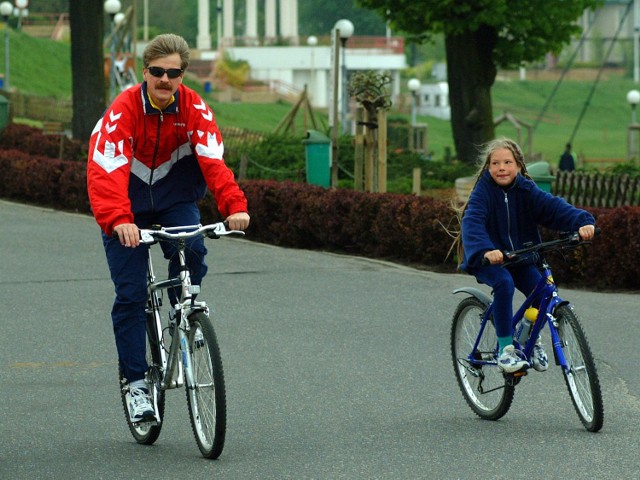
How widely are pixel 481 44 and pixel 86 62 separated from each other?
8.21 metres

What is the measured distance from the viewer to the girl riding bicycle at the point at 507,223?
23.5 ft

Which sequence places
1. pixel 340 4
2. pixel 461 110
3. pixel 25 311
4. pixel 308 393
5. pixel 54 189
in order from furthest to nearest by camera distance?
pixel 340 4 < pixel 461 110 < pixel 54 189 < pixel 25 311 < pixel 308 393

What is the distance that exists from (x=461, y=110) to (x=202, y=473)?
24.2 m

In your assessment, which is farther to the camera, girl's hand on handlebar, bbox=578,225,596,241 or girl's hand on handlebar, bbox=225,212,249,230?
girl's hand on handlebar, bbox=578,225,596,241

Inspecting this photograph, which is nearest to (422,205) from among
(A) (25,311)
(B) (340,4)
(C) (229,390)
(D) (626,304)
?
(D) (626,304)

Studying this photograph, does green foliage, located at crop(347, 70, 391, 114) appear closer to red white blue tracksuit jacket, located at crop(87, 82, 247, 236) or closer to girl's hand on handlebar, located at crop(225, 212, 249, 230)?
red white blue tracksuit jacket, located at crop(87, 82, 247, 236)

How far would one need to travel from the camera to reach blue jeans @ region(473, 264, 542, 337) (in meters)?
7.20

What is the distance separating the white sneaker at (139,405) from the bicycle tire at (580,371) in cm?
199

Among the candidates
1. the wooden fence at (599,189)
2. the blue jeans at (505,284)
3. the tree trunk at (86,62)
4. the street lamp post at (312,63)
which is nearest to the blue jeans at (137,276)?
the blue jeans at (505,284)

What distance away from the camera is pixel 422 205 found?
1546 cm

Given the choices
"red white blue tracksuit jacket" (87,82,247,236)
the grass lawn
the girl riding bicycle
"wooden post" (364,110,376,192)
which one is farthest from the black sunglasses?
the grass lawn

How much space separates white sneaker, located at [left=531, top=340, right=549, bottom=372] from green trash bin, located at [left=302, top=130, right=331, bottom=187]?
13513mm

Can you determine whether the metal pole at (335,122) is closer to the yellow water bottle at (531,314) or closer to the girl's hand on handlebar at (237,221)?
the yellow water bottle at (531,314)

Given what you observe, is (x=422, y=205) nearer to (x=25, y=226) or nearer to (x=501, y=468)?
(x=25, y=226)
